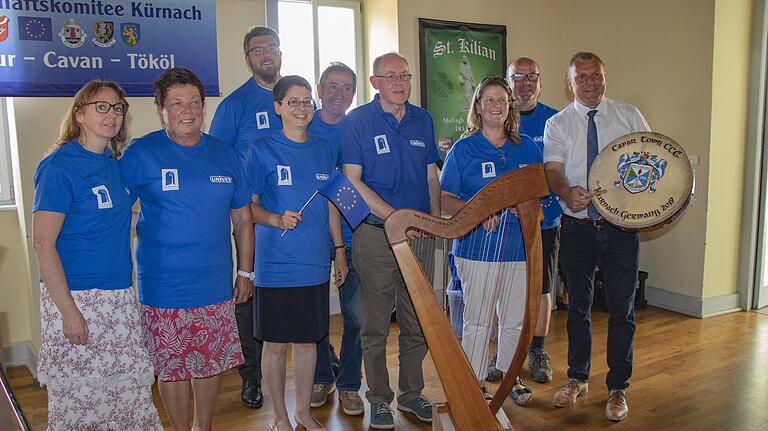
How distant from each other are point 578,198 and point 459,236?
0.91 m

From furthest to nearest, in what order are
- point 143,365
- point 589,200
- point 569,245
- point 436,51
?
point 436,51, point 569,245, point 589,200, point 143,365

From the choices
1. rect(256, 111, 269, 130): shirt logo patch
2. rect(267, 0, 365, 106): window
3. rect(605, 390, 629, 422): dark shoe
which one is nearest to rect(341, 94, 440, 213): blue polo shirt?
rect(256, 111, 269, 130): shirt logo patch

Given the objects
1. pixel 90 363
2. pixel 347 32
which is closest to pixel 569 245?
pixel 90 363

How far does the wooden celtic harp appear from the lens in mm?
2070

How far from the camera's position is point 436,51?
4.87 metres

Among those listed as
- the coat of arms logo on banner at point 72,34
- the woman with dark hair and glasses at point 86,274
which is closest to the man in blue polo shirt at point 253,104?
the woman with dark hair and glasses at point 86,274

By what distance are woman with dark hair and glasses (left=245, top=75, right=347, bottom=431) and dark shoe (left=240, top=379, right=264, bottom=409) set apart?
2.44ft

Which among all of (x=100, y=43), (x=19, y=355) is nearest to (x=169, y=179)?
(x=100, y=43)

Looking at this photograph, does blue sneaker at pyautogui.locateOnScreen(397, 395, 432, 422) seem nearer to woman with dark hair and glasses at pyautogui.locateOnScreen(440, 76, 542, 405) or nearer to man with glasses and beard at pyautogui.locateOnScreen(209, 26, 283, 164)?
woman with dark hair and glasses at pyautogui.locateOnScreen(440, 76, 542, 405)

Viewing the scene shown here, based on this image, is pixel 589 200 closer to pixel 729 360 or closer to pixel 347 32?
pixel 729 360

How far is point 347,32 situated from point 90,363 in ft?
11.7

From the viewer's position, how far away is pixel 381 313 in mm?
2861

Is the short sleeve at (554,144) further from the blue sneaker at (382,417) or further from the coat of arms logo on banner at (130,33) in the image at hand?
the coat of arms logo on banner at (130,33)

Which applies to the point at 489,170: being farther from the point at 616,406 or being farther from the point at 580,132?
the point at 616,406
